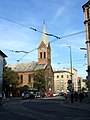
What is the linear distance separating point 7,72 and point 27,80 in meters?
41.0

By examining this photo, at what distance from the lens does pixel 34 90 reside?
96750 mm

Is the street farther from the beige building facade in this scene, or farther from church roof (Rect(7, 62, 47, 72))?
the beige building facade

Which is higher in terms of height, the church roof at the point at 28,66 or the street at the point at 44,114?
the church roof at the point at 28,66

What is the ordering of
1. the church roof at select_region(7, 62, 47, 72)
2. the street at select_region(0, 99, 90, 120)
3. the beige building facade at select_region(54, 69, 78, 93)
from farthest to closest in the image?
1. the beige building facade at select_region(54, 69, 78, 93)
2. the church roof at select_region(7, 62, 47, 72)
3. the street at select_region(0, 99, 90, 120)

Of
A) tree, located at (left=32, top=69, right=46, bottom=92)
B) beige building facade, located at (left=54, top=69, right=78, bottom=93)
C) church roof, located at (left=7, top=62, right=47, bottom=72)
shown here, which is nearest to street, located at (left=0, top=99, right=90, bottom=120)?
tree, located at (left=32, top=69, right=46, bottom=92)

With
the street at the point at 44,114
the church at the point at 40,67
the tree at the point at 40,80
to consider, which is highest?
the church at the point at 40,67

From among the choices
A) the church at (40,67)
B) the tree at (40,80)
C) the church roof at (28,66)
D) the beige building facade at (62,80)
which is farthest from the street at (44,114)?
the beige building facade at (62,80)

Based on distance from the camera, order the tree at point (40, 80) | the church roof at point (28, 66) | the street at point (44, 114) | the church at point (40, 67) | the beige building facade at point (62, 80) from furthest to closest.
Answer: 1. the beige building facade at point (62, 80)
2. the church roof at point (28, 66)
3. the church at point (40, 67)
4. the tree at point (40, 80)
5. the street at point (44, 114)

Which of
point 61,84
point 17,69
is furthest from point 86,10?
point 61,84

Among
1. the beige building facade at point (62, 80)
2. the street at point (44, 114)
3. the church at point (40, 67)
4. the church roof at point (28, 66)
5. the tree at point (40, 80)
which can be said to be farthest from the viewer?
the beige building facade at point (62, 80)

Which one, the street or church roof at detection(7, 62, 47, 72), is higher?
church roof at detection(7, 62, 47, 72)

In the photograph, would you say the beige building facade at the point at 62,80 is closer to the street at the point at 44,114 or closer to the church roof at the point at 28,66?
the church roof at the point at 28,66

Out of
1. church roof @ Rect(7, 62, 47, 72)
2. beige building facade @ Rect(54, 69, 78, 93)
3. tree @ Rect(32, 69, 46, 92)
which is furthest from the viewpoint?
beige building facade @ Rect(54, 69, 78, 93)

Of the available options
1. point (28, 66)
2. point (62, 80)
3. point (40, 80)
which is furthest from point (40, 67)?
point (62, 80)
